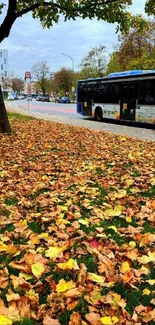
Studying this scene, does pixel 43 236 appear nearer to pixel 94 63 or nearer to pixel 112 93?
pixel 112 93

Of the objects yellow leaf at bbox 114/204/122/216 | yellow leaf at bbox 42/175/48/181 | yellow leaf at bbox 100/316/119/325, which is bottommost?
yellow leaf at bbox 100/316/119/325

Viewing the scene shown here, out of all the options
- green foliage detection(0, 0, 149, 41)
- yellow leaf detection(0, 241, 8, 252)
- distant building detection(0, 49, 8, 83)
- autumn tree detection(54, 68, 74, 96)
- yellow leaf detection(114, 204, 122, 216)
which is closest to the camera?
yellow leaf detection(0, 241, 8, 252)

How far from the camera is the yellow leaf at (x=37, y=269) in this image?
2.70 m

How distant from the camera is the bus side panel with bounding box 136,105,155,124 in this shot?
17.1 metres

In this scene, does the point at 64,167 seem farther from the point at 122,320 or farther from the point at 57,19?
the point at 57,19

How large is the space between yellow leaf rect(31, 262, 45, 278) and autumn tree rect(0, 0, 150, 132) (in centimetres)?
953

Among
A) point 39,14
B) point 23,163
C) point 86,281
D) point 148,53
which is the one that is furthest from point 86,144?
point 148,53

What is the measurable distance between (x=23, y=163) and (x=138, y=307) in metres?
5.45

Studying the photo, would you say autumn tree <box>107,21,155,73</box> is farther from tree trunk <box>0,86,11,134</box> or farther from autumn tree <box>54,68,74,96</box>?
autumn tree <box>54,68,74,96</box>

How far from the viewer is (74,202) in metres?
4.64

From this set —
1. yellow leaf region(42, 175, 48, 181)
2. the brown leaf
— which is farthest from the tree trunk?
the brown leaf

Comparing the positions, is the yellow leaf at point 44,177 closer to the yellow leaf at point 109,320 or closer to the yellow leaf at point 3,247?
the yellow leaf at point 3,247

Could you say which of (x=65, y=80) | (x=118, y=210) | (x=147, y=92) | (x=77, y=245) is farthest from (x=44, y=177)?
(x=65, y=80)

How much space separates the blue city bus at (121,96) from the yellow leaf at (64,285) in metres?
15.3
